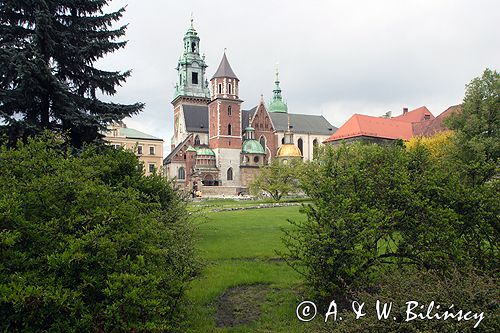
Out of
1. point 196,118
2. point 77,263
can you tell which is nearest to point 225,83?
point 196,118

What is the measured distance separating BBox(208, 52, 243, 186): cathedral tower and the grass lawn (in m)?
44.4

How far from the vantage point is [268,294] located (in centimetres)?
782

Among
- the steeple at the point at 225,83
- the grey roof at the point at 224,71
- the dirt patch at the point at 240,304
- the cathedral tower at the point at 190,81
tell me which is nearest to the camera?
the dirt patch at the point at 240,304

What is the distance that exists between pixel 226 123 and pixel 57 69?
4676cm

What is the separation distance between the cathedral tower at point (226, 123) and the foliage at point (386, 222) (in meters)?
49.5

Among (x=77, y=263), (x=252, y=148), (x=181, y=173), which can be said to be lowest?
(x=77, y=263)

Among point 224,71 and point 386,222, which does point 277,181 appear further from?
point 386,222

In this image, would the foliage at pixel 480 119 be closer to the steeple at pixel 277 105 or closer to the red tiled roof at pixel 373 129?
the red tiled roof at pixel 373 129

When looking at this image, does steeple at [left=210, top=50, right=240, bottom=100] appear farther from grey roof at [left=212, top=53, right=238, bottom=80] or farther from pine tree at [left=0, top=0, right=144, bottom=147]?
pine tree at [left=0, top=0, right=144, bottom=147]

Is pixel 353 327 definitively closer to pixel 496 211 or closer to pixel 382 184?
pixel 382 184

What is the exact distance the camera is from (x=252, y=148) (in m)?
60.1

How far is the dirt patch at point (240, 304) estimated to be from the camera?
672 cm

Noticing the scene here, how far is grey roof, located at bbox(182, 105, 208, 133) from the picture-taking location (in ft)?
208
